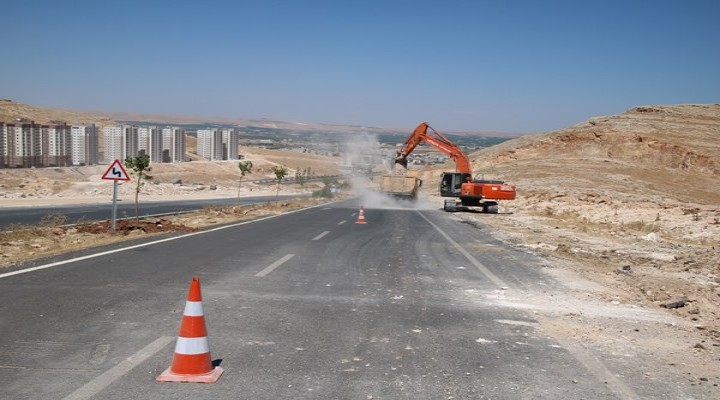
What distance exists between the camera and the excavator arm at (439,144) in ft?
122

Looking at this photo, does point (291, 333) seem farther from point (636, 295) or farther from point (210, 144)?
point (210, 144)

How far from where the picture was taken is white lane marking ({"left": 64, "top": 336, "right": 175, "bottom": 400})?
4.32 m

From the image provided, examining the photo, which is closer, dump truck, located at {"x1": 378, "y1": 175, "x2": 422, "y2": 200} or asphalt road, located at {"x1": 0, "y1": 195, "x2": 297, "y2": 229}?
asphalt road, located at {"x1": 0, "y1": 195, "x2": 297, "y2": 229}

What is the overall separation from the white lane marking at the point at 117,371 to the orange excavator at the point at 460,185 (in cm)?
2761

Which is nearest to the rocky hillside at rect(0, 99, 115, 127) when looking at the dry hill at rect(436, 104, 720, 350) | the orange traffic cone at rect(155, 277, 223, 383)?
the dry hill at rect(436, 104, 720, 350)

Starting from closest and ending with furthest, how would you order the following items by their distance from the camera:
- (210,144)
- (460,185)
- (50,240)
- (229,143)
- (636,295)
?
1. (636,295)
2. (50,240)
3. (460,185)
4. (210,144)
5. (229,143)

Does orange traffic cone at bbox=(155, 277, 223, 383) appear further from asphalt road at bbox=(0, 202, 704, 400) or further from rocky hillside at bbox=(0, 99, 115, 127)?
rocky hillside at bbox=(0, 99, 115, 127)

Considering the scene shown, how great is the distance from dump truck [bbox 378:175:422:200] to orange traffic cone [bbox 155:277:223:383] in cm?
3491

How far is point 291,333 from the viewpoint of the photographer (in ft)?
20.3

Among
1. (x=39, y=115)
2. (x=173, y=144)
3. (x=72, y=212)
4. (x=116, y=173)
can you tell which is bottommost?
(x=72, y=212)

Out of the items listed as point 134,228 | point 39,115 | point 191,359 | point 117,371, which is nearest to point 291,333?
point 191,359

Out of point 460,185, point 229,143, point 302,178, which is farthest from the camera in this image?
point 229,143

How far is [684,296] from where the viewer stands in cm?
911

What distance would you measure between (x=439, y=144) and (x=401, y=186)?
411 cm
